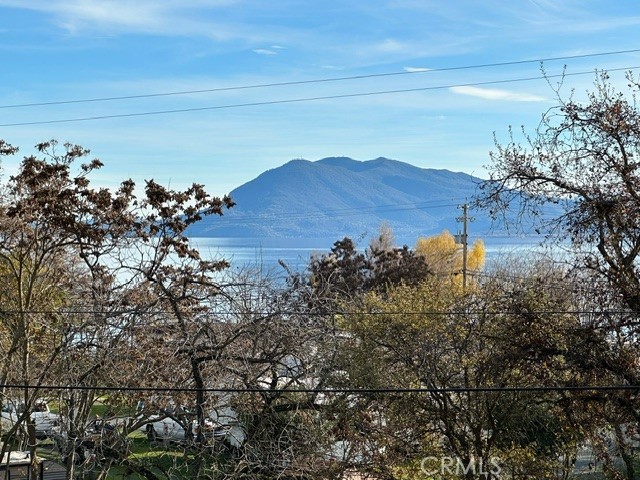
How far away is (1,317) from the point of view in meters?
16.6

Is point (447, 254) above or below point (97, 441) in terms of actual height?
above

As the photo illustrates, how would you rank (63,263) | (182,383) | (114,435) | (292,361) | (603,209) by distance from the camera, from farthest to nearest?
(63,263), (292,361), (182,383), (114,435), (603,209)

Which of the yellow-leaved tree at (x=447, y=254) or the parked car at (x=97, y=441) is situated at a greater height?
the yellow-leaved tree at (x=447, y=254)

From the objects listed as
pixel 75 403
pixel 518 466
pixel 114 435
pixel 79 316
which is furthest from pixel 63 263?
pixel 518 466

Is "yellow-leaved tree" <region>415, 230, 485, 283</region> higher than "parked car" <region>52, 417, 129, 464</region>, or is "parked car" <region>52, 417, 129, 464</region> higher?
"yellow-leaved tree" <region>415, 230, 485, 283</region>

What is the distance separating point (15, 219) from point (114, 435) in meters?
4.43

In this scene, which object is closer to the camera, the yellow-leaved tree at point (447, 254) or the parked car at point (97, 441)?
the parked car at point (97, 441)

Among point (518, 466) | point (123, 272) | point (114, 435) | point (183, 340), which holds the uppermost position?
point (123, 272)

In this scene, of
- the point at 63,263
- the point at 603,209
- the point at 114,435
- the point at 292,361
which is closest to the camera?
the point at 603,209

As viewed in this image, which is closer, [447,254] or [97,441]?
[97,441]

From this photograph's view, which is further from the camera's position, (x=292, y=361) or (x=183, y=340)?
(x=292, y=361)

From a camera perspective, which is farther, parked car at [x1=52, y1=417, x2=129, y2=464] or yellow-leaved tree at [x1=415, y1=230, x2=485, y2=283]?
yellow-leaved tree at [x1=415, y1=230, x2=485, y2=283]

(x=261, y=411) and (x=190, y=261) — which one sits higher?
(x=190, y=261)

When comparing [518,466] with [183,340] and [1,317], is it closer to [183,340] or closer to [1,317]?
[183,340]
